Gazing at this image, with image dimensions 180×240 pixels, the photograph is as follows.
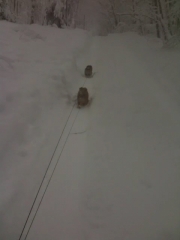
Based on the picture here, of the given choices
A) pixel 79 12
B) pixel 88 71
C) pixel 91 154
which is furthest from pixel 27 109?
pixel 79 12

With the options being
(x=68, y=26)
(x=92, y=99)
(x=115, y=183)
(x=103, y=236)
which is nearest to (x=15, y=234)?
(x=103, y=236)

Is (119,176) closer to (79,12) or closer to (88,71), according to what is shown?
(88,71)

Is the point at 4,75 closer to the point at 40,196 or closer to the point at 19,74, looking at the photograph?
the point at 19,74

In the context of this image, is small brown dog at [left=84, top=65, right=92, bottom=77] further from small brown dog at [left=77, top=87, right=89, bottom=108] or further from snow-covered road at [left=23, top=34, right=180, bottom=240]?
snow-covered road at [left=23, top=34, right=180, bottom=240]

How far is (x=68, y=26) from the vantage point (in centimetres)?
623

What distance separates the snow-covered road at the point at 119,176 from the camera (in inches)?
50.1

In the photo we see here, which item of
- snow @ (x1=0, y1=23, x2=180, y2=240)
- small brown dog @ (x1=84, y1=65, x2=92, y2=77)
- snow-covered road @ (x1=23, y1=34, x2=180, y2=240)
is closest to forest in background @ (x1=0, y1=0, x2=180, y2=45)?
snow @ (x1=0, y1=23, x2=180, y2=240)

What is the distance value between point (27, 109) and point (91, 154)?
1.02 metres

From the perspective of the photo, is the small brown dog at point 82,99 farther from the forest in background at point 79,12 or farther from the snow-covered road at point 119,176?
the forest in background at point 79,12

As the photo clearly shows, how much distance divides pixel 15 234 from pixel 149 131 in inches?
66.2

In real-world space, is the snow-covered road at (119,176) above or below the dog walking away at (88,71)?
below

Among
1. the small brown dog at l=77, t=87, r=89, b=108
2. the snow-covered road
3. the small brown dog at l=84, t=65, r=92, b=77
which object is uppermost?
the small brown dog at l=84, t=65, r=92, b=77

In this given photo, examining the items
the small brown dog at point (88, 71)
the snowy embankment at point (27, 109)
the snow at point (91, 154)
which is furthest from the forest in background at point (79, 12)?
the small brown dog at point (88, 71)

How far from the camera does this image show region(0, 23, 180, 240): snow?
51.7 inches
